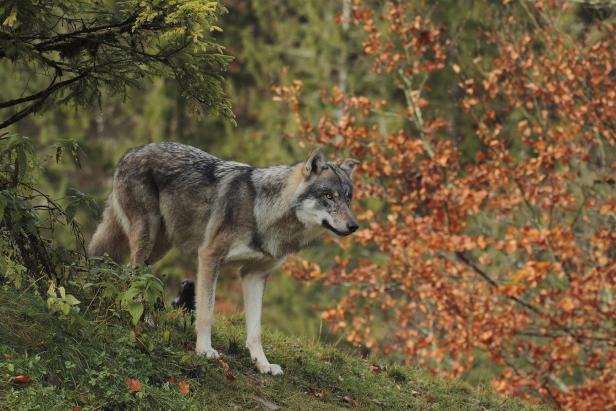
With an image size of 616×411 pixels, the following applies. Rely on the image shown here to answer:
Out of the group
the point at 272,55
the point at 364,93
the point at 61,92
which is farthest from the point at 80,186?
the point at 61,92

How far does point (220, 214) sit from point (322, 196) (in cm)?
98

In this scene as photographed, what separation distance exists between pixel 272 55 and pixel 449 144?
515 inches

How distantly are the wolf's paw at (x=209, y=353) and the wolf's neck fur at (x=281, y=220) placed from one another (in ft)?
3.26

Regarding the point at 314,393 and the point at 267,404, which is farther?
the point at 314,393

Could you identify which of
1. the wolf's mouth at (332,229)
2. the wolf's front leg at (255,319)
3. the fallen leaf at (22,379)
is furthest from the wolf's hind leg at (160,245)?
the fallen leaf at (22,379)

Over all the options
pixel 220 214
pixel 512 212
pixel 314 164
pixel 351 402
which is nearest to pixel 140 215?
pixel 220 214

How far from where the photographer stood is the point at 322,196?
281 inches

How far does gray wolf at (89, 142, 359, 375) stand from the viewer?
716 cm

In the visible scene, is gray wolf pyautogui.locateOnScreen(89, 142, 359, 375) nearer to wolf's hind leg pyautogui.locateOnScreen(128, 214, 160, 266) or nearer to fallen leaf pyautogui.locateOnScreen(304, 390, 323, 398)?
wolf's hind leg pyautogui.locateOnScreen(128, 214, 160, 266)

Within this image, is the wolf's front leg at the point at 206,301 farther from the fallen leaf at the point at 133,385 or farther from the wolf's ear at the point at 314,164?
the fallen leaf at the point at 133,385

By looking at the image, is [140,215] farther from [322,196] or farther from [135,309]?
[135,309]

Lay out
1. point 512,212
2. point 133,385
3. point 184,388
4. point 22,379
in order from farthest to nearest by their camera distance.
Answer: point 512,212, point 184,388, point 133,385, point 22,379

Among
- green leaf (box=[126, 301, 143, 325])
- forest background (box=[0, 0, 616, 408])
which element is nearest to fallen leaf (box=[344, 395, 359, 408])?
green leaf (box=[126, 301, 143, 325])

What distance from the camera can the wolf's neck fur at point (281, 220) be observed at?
23.7ft
